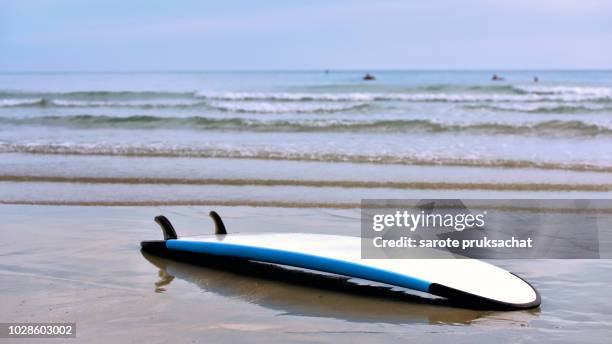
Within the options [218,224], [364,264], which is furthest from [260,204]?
[364,264]

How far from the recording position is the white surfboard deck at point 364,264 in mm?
3814

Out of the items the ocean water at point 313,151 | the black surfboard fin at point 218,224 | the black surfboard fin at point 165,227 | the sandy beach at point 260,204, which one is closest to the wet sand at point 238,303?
the sandy beach at point 260,204

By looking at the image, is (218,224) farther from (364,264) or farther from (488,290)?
(488,290)

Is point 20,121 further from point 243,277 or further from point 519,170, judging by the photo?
point 243,277

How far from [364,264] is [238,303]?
27.9 inches

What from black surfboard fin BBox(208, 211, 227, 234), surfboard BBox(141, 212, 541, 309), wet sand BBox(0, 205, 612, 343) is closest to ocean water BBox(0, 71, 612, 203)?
black surfboard fin BBox(208, 211, 227, 234)

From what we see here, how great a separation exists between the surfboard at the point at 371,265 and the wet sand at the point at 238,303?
81 millimetres

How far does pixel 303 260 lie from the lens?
4.29 meters

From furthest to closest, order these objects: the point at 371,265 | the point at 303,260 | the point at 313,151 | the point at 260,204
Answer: the point at 313,151, the point at 260,204, the point at 303,260, the point at 371,265

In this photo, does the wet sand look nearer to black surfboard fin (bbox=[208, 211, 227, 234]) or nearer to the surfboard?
the surfboard

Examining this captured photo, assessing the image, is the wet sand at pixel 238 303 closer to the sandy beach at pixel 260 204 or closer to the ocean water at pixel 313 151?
the sandy beach at pixel 260 204

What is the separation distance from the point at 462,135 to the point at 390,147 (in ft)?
7.63

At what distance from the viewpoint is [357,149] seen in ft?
38.5

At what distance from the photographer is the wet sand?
3340 millimetres
